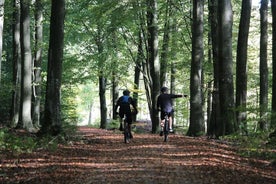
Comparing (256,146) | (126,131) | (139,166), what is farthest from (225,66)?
(139,166)

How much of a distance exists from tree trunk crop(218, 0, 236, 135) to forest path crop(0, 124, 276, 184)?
69.2 inches

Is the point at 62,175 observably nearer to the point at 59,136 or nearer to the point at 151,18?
the point at 59,136

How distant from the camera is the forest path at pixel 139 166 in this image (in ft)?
27.2

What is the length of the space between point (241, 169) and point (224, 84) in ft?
18.3

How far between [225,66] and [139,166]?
6555mm

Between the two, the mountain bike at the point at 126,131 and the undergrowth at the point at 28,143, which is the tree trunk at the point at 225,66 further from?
the undergrowth at the point at 28,143

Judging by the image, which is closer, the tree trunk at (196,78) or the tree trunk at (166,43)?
the tree trunk at (196,78)

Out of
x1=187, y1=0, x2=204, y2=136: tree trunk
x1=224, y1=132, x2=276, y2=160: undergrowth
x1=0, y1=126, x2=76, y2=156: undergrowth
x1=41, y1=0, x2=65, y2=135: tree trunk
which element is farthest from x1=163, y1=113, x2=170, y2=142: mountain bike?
x1=41, y1=0, x2=65, y2=135: tree trunk

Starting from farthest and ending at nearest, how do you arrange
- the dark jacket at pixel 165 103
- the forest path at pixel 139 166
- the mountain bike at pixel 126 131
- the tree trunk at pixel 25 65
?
the tree trunk at pixel 25 65 < the dark jacket at pixel 165 103 < the mountain bike at pixel 126 131 < the forest path at pixel 139 166

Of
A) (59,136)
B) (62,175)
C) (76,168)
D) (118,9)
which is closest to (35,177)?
(62,175)

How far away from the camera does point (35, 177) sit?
334 inches

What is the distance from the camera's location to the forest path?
27.2ft

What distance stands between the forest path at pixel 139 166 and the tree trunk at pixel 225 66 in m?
1.76

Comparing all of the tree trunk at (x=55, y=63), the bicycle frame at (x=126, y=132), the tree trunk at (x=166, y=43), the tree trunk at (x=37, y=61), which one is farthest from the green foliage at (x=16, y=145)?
the tree trunk at (x=166, y=43)
